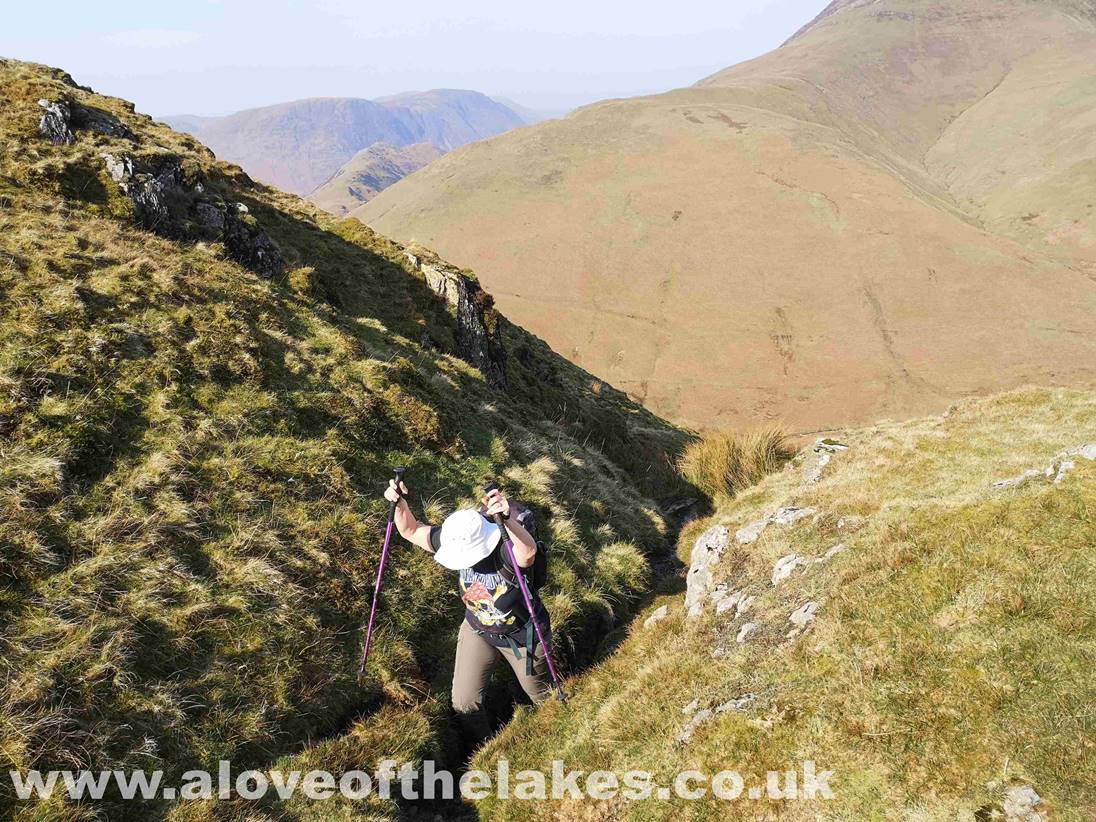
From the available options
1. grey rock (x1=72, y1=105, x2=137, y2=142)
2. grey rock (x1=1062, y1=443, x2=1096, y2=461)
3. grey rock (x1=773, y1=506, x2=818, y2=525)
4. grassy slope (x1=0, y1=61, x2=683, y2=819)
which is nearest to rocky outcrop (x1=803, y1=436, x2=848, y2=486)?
grey rock (x1=773, y1=506, x2=818, y2=525)

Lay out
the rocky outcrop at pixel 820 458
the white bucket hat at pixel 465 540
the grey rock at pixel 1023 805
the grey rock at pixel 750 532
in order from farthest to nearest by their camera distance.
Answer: the rocky outcrop at pixel 820 458, the grey rock at pixel 750 532, the white bucket hat at pixel 465 540, the grey rock at pixel 1023 805

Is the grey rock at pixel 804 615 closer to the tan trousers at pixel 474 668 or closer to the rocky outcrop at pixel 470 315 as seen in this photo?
the tan trousers at pixel 474 668

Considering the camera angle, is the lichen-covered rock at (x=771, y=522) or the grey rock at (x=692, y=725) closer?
the grey rock at (x=692, y=725)

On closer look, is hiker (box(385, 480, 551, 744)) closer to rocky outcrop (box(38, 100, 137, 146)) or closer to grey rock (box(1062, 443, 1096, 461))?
grey rock (box(1062, 443, 1096, 461))

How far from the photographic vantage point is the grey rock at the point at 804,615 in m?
7.19

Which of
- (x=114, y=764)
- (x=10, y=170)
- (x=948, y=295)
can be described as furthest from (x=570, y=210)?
(x=114, y=764)

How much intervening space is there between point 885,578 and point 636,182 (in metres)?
119

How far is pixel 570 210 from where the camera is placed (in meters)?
109

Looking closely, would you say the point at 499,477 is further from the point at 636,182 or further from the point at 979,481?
the point at 636,182

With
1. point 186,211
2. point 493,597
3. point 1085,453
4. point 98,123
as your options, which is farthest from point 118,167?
point 1085,453

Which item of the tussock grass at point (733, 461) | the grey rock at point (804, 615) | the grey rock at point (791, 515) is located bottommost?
the tussock grass at point (733, 461)

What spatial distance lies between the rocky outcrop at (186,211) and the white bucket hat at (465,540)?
12465mm

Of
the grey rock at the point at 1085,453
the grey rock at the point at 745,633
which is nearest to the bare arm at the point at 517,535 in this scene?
the grey rock at the point at 745,633

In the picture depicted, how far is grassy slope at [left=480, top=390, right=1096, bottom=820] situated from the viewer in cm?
468
